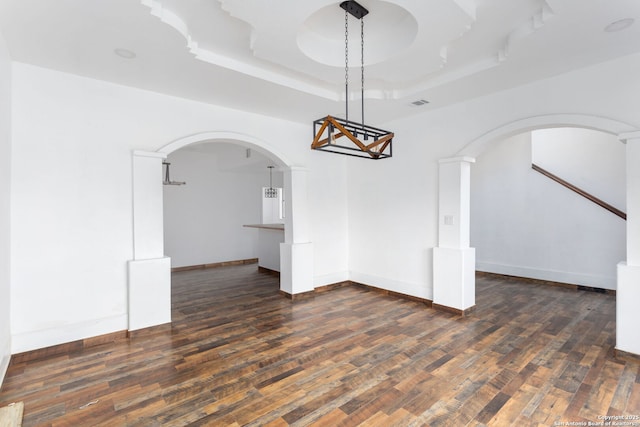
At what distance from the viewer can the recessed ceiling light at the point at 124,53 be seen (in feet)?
9.61

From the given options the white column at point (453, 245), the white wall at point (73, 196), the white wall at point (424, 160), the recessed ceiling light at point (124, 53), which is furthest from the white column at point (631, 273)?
the white wall at point (73, 196)

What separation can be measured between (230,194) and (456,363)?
7.04 m

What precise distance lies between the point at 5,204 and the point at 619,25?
541 cm

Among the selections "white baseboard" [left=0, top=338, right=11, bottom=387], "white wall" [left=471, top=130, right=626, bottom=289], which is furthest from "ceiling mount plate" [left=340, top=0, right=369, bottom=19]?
"white wall" [left=471, top=130, right=626, bottom=289]

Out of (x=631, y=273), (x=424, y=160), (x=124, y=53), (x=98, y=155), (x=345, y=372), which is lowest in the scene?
(x=345, y=372)

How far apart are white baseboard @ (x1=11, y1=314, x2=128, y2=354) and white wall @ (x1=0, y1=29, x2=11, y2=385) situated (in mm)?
115

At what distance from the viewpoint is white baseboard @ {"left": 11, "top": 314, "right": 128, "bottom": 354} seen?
10.2ft

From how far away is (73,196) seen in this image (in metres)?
3.39

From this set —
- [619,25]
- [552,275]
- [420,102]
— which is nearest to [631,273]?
[619,25]

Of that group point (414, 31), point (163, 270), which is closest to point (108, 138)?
point (163, 270)

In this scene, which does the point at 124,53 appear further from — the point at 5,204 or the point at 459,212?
the point at 459,212

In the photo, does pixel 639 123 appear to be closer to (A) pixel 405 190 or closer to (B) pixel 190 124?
(A) pixel 405 190

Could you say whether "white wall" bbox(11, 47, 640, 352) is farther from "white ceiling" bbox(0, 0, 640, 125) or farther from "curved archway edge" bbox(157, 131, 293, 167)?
"white ceiling" bbox(0, 0, 640, 125)

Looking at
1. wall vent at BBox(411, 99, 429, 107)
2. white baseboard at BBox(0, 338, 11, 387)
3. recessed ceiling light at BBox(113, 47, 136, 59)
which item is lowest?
white baseboard at BBox(0, 338, 11, 387)
